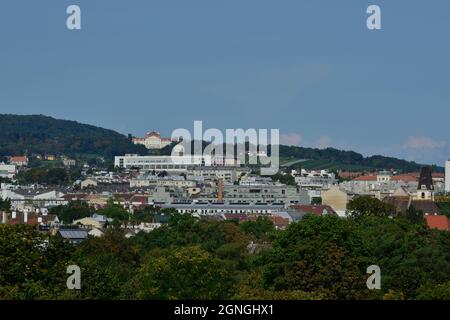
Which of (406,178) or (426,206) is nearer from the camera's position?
(426,206)

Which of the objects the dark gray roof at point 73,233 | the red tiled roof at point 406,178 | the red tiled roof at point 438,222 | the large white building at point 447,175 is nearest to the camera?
the dark gray roof at point 73,233

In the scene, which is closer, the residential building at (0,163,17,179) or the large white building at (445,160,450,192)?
the large white building at (445,160,450,192)

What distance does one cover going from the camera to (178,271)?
A: 116 feet

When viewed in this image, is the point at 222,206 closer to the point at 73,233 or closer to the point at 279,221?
the point at 279,221

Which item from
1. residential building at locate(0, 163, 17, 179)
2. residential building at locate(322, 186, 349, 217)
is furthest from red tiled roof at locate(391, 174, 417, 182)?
residential building at locate(0, 163, 17, 179)

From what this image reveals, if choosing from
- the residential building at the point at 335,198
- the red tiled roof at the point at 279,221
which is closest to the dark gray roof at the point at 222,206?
the residential building at the point at 335,198

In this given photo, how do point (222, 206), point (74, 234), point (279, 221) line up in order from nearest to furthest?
point (74, 234) < point (279, 221) < point (222, 206)

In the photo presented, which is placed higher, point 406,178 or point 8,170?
point 8,170

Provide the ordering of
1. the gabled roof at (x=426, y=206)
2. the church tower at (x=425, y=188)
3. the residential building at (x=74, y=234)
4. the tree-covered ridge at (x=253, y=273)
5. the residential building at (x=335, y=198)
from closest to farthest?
the tree-covered ridge at (x=253, y=273) < the residential building at (x=74, y=234) < the gabled roof at (x=426, y=206) < the church tower at (x=425, y=188) < the residential building at (x=335, y=198)

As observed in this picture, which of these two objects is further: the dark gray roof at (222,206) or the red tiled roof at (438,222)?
the dark gray roof at (222,206)

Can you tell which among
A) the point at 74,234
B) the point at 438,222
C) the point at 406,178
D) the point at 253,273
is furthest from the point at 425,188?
the point at 253,273

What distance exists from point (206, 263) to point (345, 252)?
330cm

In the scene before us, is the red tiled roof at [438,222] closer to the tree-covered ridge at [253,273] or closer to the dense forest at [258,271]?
the dense forest at [258,271]

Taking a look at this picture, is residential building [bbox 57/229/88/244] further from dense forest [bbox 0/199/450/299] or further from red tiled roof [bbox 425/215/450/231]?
dense forest [bbox 0/199/450/299]
